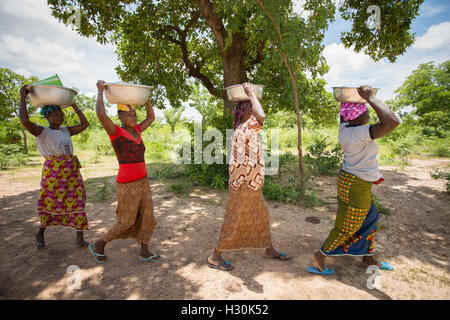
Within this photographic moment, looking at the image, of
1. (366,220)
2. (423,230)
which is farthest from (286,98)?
(366,220)

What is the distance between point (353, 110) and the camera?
240cm

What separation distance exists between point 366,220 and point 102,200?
5187 mm

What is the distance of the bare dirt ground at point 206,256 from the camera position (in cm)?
228

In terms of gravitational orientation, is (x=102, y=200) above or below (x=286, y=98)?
below

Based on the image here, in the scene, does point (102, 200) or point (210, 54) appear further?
point (210, 54)

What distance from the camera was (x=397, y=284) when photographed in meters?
2.36

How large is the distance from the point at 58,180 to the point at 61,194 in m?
0.18

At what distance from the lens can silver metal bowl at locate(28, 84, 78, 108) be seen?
8.61ft

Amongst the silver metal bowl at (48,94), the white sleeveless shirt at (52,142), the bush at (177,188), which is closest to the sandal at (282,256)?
the white sleeveless shirt at (52,142)

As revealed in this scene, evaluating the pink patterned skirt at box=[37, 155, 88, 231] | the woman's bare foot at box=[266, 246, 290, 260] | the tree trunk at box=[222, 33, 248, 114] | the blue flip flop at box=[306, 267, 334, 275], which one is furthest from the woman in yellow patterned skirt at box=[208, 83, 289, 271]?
the tree trunk at box=[222, 33, 248, 114]

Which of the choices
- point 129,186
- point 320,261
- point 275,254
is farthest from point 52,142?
point 320,261

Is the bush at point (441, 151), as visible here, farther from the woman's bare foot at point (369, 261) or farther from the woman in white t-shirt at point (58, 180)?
the woman in white t-shirt at point (58, 180)

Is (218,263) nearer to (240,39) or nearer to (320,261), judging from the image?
(320,261)
